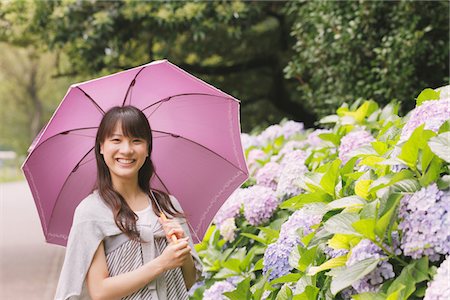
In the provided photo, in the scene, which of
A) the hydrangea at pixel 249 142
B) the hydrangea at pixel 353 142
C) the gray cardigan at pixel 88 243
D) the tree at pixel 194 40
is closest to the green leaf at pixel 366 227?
the gray cardigan at pixel 88 243

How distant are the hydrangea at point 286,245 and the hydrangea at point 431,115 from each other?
52 cm

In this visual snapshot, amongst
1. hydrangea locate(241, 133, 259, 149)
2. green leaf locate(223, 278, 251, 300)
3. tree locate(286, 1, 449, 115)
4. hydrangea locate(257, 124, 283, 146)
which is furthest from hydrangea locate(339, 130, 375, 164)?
tree locate(286, 1, 449, 115)

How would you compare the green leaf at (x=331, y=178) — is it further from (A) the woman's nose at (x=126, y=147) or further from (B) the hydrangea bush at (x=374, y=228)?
(A) the woman's nose at (x=126, y=147)

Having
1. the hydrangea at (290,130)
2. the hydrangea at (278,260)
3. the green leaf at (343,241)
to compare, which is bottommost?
the hydrangea at (290,130)

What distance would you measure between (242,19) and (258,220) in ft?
16.3

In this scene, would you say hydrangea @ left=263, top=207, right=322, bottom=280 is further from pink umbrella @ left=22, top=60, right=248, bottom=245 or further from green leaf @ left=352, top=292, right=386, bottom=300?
green leaf @ left=352, top=292, right=386, bottom=300

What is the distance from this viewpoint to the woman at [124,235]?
81.8 inches

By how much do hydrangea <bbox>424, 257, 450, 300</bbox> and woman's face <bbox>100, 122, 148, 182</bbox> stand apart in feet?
3.44

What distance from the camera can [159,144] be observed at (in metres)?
2.60

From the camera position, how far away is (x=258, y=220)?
3125 mm

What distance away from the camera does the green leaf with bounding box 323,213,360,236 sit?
1.74 metres

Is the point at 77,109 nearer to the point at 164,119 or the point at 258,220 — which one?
the point at 164,119

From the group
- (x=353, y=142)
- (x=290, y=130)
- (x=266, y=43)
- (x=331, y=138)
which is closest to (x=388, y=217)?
(x=353, y=142)

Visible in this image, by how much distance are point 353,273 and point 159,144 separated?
1126mm
